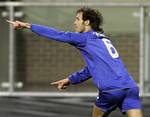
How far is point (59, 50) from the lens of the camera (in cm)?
1162

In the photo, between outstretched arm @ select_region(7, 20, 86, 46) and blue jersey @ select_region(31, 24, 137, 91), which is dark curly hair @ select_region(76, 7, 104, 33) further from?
outstretched arm @ select_region(7, 20, 86, 46)

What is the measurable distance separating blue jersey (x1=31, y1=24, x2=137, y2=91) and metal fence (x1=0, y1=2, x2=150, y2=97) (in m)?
5.84

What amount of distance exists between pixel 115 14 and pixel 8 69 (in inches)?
85.2

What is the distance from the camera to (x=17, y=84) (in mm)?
11633

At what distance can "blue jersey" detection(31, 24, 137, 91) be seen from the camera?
18.0 feet

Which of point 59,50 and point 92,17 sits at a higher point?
point 92,17

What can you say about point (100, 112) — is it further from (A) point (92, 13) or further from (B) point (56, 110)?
(B) point (56, 110)

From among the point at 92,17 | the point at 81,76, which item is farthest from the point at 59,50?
the point at 92,17

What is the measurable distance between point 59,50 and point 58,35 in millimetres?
6107

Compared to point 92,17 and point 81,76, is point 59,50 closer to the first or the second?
point 81,76

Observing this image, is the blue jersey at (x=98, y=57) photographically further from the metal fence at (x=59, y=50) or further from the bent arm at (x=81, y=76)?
the metal fence at (x=59, y=50)

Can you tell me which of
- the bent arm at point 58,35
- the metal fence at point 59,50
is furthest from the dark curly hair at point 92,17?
the metal fence at point 59,50

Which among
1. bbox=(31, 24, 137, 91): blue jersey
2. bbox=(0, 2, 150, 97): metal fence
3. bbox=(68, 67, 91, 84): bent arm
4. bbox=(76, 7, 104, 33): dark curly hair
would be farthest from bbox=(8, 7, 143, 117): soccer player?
bbox=(0, 2, 150, 97): metal fence

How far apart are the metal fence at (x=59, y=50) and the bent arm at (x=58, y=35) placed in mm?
5876
